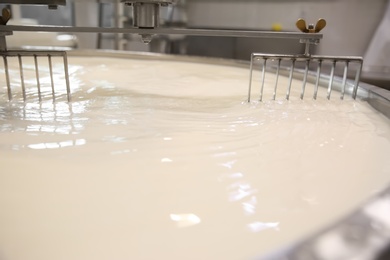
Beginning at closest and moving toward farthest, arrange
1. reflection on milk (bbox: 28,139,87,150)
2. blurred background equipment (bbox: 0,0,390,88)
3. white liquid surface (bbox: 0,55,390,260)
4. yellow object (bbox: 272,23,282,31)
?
1. white liquid surface (bbox: 0,55,390,260)
2. reflection on milk (bbox: 28,139,87,150)
3. blurred background equipment (bbox: 0,0,390,88)
4. yellow object (bbox: 272,23,282,31)

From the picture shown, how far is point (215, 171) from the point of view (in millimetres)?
578

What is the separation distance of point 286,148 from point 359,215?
361 millimetres

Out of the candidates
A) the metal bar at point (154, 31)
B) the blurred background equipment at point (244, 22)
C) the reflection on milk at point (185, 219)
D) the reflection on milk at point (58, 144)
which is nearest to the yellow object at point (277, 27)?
the blurred background equipment at point (244, 22)

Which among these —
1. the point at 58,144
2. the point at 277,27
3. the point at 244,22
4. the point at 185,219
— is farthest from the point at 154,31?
the point at 244,22

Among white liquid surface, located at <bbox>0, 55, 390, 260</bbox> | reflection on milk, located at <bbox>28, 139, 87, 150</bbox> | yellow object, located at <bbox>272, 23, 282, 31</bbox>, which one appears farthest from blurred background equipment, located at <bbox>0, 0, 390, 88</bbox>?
reflection on milk, located at <bbox>28, 139, 87, 150</bbox>

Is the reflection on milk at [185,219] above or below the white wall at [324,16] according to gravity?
below

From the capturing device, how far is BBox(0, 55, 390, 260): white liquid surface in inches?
16.7

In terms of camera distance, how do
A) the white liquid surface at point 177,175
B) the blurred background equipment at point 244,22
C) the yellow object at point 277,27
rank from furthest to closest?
the yellow object at point 277,27 → the blurred background equipment at point 244,22 → the white liquid surface at point 177,175

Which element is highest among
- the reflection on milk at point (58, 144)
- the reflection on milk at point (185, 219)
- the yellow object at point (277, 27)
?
the yellow object at point (277, 27)

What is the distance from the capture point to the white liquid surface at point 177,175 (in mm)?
424

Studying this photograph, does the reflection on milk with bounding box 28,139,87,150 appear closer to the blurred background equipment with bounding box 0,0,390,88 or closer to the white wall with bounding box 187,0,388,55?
the blurred background equipment with bounding box 0,0,390,88

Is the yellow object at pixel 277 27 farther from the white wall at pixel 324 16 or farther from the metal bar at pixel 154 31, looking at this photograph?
the metal bar at pixel 154 31

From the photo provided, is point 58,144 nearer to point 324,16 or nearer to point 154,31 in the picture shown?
point 154,31

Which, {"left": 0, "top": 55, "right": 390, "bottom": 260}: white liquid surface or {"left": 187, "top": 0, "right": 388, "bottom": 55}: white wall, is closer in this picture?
{"left": 0, "top": 55, "right": 390, "bottom": 260}: white liquid surface
